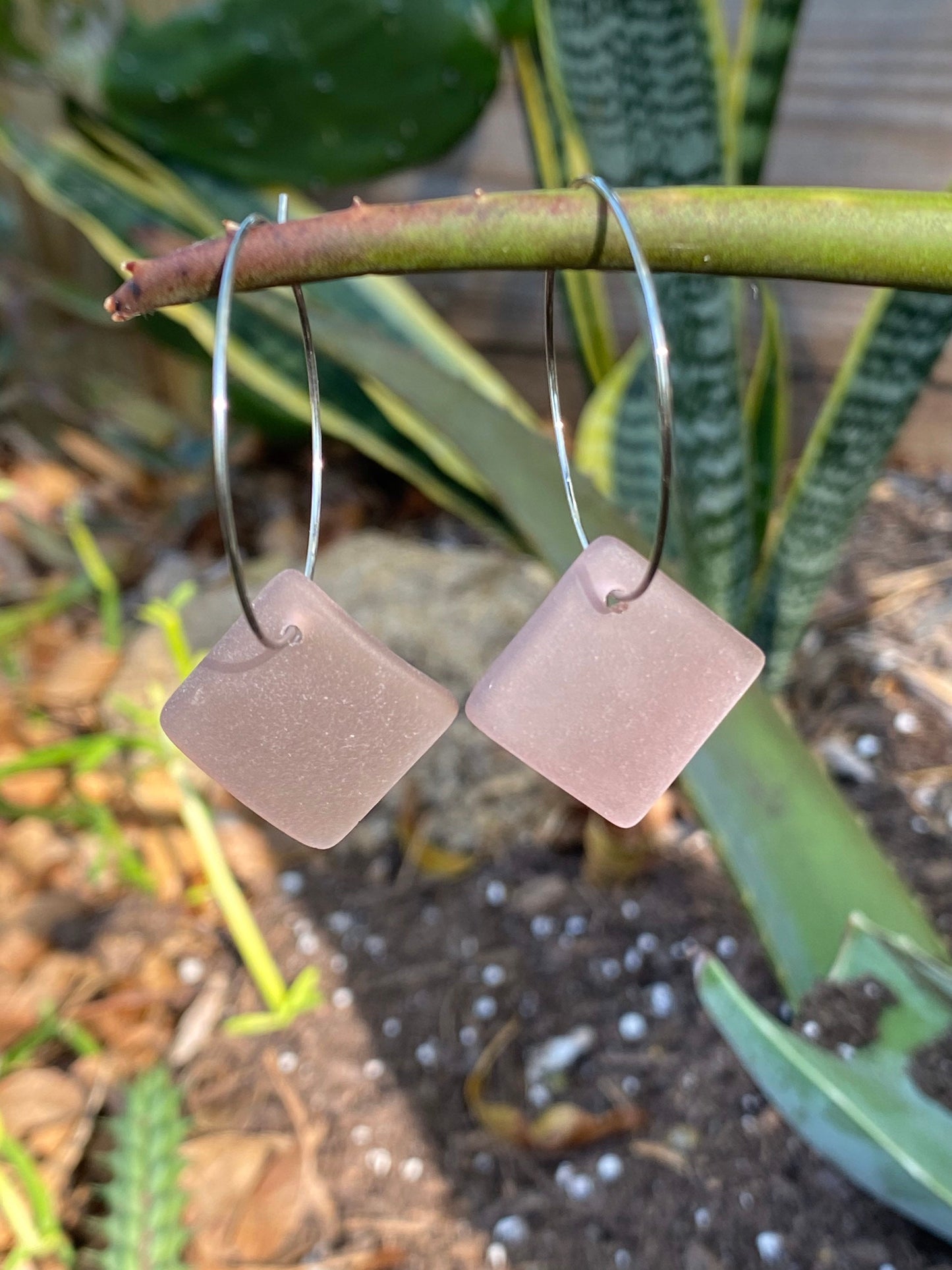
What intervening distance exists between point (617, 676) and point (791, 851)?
212mm

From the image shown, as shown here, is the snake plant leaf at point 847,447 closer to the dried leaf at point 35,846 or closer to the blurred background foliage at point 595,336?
the blurred background foliage at point 595,336

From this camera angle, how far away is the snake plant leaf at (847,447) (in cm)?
48

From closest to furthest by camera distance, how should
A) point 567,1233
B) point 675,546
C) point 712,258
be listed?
point 712,258 < point 567,1233 < point 675,546

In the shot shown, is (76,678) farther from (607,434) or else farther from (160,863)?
(607,434)

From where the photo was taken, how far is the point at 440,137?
0.97 metres

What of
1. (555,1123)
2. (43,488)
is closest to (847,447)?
(555,1123)

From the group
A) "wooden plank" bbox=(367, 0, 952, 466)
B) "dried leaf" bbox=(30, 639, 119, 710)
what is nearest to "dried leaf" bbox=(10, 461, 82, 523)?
"dried leaf" bbox=(30, 639, 119, 710)

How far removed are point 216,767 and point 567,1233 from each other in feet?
1.20

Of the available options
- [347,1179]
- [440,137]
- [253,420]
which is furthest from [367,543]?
[347,1179]

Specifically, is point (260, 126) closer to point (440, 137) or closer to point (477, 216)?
point (440, 137)

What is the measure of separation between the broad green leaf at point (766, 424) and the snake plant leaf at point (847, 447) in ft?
0.19

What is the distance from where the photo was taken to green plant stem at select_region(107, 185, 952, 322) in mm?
206

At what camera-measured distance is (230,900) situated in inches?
22.0

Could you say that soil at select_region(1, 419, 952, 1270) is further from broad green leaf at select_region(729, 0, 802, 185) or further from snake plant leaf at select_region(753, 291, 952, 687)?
broad green leaf at select_region(729, 0, 802, 185)
